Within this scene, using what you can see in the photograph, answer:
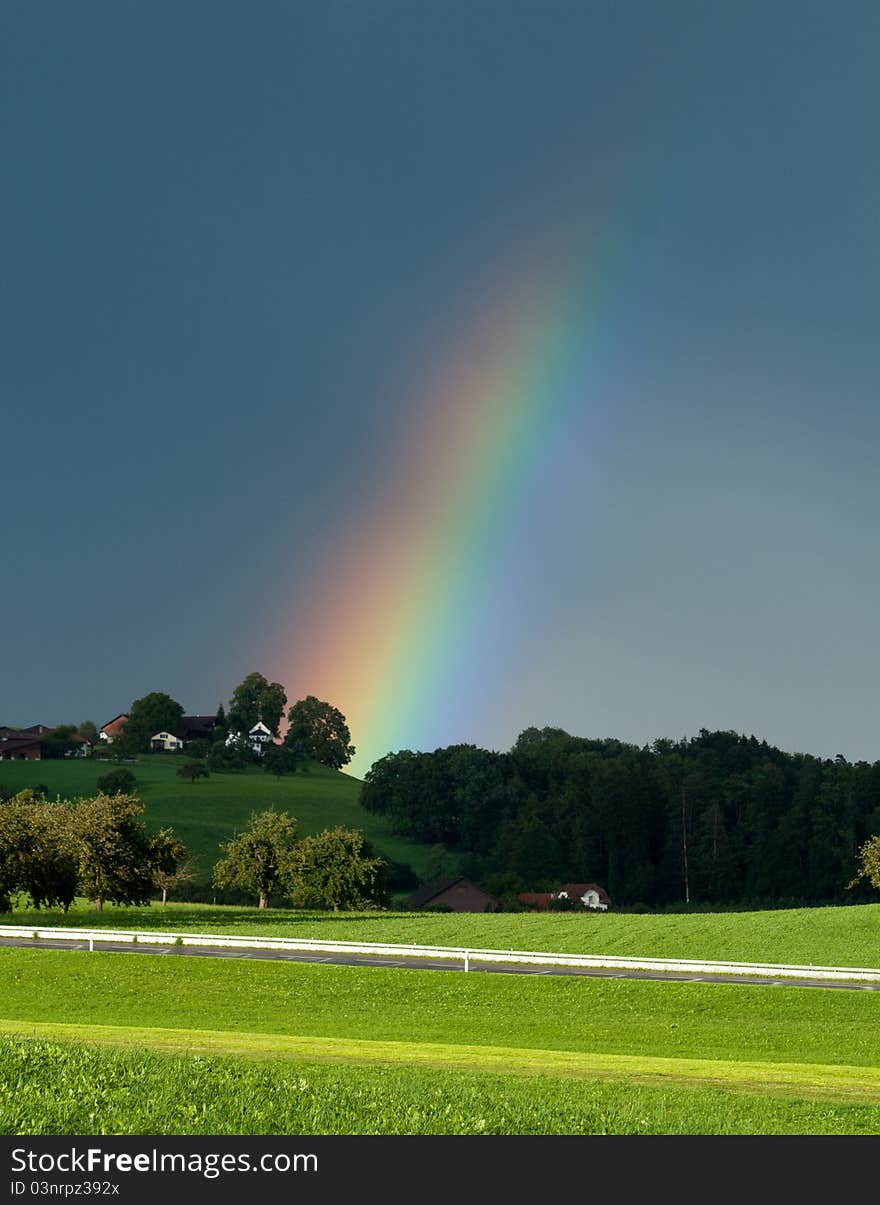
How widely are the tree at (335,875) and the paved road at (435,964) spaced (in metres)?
32.2

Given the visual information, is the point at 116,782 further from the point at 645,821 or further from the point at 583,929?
the point at 583,929

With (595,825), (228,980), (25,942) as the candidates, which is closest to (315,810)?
(595,825)

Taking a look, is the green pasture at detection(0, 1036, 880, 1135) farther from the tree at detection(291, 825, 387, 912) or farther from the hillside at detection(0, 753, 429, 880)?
the hillside at detection(0, 753, 429, 880)

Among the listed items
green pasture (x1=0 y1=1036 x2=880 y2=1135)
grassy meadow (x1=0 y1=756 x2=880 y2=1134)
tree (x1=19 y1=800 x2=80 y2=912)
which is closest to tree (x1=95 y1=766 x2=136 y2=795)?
grassy meadow (x1=0 y1=756 x2=880 y2=1134)

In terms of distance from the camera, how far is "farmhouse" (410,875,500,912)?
145m

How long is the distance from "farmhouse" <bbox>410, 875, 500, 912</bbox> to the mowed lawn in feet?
333

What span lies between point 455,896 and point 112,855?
79.3 metres

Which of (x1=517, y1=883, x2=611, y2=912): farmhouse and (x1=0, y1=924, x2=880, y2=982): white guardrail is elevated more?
(x1=0, y1=924, x2=880, y2=982): white guardrail

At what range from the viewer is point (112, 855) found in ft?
241

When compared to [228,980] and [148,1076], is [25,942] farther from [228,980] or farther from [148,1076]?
[148,1076]

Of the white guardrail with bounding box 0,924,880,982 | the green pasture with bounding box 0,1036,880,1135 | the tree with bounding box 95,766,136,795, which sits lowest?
the white guardrail with bounding box 0,924,880,982

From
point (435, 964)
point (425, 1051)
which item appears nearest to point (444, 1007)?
point (435, 964)

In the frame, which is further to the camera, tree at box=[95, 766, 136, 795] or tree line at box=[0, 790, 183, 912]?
tree at box=[95, 766, 136, 795]

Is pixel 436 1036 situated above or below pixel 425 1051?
below
